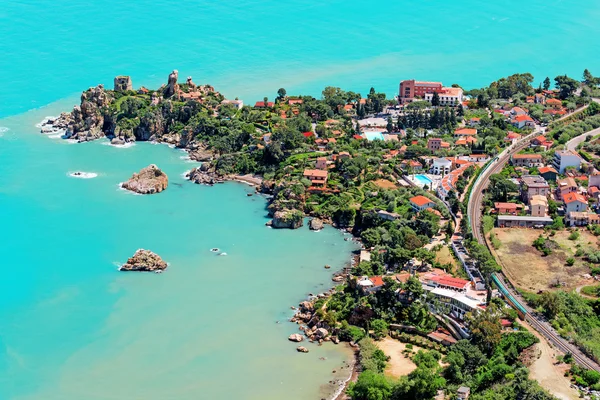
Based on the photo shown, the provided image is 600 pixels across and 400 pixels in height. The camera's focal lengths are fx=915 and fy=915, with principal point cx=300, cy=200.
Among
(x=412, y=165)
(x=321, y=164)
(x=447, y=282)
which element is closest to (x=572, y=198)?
(x=412, y=165)

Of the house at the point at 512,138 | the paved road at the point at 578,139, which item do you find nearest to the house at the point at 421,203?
the house at the point at 512,138

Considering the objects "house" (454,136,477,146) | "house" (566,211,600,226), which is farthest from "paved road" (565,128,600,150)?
"house" (566,211,600,226)

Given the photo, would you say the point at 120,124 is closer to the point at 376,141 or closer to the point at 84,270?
the point at 376,141

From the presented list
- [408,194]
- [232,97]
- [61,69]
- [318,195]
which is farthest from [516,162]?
[61,69]

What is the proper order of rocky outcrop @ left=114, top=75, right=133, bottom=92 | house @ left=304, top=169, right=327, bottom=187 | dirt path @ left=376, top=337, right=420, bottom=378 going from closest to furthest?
dirt path @ left=376, top=337, right=420, bottom=378 → house @ left=304, top=169, right=327, bottom=187 → rocky outcrop @ left=114, top=75, right=133, bottom=92

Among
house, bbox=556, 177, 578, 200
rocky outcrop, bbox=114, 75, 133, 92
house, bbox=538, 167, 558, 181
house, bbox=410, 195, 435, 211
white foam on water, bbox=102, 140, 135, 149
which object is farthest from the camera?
rocky outcrop, bbox=114, 75, 133, 92

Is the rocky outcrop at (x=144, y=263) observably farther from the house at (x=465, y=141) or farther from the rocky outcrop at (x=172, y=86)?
the rocky outcrop at (x=172, y=86)

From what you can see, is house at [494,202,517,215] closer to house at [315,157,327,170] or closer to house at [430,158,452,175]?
house at [430,158,452,175]
